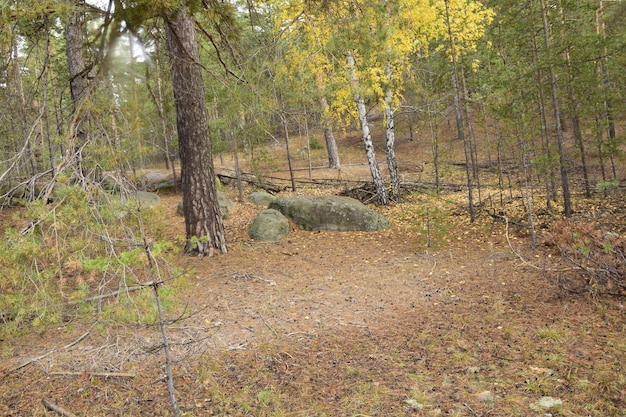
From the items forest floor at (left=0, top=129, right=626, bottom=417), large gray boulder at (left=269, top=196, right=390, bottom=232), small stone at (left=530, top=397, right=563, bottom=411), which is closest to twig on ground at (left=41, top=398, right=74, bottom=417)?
forest floor at (left=0, top=129, right=626, bottom=417)

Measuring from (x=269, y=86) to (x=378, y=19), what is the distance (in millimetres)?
1757

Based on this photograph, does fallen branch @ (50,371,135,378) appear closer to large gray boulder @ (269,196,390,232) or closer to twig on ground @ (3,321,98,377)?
twig on ground @ (3,321,98,377)

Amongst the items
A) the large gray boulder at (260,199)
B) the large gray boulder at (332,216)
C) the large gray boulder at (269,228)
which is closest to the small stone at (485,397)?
the large gray boulder at (269,228)

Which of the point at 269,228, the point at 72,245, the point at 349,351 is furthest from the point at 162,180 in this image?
the point at 349,351

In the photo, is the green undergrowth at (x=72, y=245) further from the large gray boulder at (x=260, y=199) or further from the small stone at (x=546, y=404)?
the large gray boulder at (x=260, y=199)

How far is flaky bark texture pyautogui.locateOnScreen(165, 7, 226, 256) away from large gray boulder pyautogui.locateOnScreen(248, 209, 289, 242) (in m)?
1.73

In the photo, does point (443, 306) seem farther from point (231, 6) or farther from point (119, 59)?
point (231, 6)

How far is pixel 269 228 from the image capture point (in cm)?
967

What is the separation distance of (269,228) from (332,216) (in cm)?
165

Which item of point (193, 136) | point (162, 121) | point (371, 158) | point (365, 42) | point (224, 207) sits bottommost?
point (224, 207)

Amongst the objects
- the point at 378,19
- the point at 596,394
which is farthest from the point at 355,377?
the point at 378,19

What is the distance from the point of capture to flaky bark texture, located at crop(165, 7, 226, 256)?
744 cm

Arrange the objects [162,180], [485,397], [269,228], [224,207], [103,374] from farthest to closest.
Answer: [162,180] → [224,207] → [269,228] → [103,374] → [485,397]

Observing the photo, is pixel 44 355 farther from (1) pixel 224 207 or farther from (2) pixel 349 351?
(1) pixel 224 207
